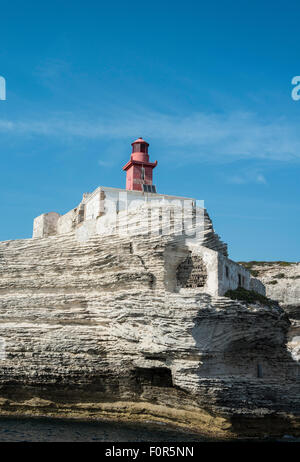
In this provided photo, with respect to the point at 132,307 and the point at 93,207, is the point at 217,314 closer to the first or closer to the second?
the point at 132,307

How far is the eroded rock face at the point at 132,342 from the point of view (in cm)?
2389

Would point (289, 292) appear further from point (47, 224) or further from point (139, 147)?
point (47, 224)

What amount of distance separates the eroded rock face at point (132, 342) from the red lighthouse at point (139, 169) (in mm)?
13477

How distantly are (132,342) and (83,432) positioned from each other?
473cm

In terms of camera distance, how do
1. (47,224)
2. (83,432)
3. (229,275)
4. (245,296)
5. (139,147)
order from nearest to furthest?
(83,432)
(245,296)
(229,275)
(47,224)
(139,147)

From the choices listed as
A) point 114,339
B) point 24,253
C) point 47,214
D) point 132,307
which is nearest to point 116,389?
point 114,339

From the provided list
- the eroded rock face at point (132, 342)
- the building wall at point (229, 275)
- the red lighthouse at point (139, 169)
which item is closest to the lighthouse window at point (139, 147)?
the red lighthouse at point (139, 169)

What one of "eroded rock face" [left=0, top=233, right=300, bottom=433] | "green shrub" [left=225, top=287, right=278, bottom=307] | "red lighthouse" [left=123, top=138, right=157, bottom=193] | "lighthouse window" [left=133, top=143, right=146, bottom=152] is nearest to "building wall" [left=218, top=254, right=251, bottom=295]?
"green shrub" [left=225, top=287, right=278, bottom=307]

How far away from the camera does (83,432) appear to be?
23.8 meters

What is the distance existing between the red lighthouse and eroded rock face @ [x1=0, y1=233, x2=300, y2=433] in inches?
531

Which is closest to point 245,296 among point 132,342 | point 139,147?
point 132,342
